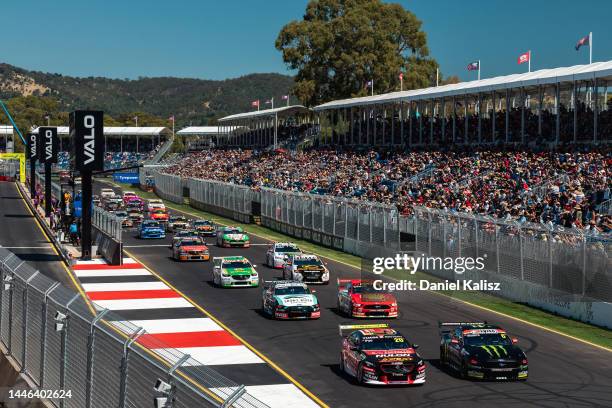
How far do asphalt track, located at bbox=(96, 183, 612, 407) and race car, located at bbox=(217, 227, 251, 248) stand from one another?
52.7 ft

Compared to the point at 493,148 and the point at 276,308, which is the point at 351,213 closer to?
the point at 493,148

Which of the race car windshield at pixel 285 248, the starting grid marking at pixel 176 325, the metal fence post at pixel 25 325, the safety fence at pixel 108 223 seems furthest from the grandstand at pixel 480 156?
the metal fence post at pixel 25 325

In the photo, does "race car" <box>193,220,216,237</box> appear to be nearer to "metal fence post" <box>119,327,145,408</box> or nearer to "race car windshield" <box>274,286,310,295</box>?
"race car windshield" <box>274,286,310,295</box>

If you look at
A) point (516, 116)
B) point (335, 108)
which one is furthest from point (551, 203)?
point (335, 108)

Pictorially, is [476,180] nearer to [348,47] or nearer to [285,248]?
[285,248]

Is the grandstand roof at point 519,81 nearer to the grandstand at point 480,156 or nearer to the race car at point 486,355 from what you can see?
the grandstand at point 480,156

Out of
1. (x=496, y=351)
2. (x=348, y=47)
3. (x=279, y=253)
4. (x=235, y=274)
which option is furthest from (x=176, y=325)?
(x=348, y=47)

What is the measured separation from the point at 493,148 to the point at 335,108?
1588 inches

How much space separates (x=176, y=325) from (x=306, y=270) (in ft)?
36.4

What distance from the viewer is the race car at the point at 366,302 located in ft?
113

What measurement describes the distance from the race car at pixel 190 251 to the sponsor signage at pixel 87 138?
7.20 m

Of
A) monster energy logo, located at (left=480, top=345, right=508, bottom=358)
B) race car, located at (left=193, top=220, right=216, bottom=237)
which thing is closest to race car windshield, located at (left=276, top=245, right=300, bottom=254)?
race car, located at (left=193, top=220, right=216, bottom=237)

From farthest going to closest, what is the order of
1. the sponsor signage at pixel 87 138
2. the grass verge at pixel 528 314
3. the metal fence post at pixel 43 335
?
the sponsor signage at pixel 87 138
the grass verge at pixel 528 314
the metal fence post at pixel 43 335

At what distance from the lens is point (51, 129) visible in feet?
260
